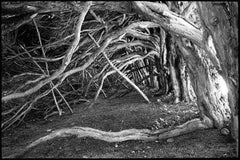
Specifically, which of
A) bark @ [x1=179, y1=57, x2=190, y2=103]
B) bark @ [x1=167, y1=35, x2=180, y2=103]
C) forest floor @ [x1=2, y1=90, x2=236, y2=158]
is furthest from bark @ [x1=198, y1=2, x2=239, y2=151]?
bark @ [x1=167, y1=35, x2=180, y2=103]

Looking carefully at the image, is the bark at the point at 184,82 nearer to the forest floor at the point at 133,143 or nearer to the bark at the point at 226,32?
the forest floor at the point at 133,143

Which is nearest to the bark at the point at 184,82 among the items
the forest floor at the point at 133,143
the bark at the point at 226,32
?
the forest floor at the point at 133,143

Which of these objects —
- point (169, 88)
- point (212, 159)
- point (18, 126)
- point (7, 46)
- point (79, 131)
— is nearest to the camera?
point (212, 159)

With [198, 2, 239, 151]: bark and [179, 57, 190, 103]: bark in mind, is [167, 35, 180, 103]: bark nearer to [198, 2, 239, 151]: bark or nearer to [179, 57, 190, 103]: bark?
[179, 57, 190, 103]: bark

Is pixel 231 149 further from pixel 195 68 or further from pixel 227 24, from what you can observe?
pixel 227 24

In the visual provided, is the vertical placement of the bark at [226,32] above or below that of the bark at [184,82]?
above

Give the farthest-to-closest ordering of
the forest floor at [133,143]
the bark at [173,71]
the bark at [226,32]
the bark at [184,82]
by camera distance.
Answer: the bark at [173,71], the bark at [184,82], the forest floor at [133,143], the bark at [226,32]

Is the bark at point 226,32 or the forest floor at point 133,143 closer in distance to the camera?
the bark at point 226,32

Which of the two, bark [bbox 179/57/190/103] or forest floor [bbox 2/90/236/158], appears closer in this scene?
forest floor [bbox 2/90/236/158]

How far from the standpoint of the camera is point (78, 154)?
2.17m

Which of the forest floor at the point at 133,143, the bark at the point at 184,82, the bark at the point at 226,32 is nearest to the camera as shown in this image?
the bark at the point at 226,32

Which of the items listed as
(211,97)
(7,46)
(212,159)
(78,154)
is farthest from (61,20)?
(212,159)

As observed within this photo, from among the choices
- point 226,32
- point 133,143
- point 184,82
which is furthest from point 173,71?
point 226,32

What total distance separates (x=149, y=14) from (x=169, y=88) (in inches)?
104
